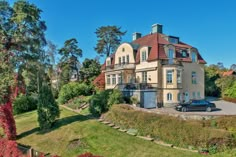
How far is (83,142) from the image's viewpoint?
1494 centimetres

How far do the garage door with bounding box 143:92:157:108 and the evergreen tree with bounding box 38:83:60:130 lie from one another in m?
11.8

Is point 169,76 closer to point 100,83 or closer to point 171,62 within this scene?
point 171,62

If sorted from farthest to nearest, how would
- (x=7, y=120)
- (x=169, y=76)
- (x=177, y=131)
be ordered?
1. (x=169, y=76)
2. (x=7, y=120)
3. (x=177, y=131)

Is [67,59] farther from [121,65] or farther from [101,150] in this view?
[101,150]

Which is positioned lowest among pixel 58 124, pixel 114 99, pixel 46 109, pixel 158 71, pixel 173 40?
pixel 58 124

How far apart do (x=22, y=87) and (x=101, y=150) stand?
Result: 1073 centimetres

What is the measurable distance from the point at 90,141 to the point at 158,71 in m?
16.3

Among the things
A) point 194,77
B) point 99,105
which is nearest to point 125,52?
point 194,77

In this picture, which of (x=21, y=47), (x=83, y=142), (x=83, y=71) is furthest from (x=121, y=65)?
(x=83, y=142)

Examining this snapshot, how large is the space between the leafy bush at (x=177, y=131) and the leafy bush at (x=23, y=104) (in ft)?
63.1

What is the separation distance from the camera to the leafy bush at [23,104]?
31.6 metres

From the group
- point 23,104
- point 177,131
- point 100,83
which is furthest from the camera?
point 100,83

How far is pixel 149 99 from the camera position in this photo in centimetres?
2734

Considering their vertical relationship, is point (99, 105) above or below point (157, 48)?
below
